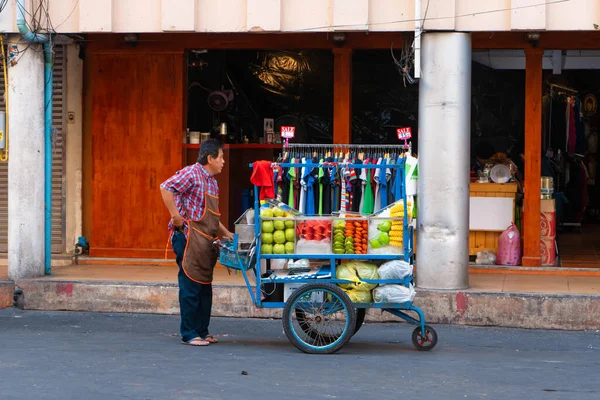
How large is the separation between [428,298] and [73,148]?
5.64m

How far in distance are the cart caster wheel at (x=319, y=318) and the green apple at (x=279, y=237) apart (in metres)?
0.46

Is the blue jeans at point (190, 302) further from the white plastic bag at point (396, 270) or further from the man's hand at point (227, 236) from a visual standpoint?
the white plastic bag at point (396, 270)

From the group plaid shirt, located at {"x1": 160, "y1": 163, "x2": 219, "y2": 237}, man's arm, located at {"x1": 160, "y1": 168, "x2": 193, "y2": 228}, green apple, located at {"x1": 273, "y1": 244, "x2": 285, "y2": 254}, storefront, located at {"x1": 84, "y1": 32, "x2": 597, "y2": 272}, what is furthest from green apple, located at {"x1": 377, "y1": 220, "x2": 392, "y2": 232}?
storefront, located at {"x1": 84, "y1": 32, "x2": 597, "y2": 272}

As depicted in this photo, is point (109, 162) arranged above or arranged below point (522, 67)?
below

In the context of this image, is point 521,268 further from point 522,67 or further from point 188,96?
point 188,96

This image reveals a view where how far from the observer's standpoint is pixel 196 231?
9117 millimetres

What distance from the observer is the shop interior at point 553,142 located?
13836 mm

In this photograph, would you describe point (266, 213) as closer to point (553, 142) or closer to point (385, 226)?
point (385, 226)

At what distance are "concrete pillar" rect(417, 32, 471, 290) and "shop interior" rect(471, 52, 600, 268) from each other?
8.87ft

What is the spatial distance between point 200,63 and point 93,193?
7.55 ft

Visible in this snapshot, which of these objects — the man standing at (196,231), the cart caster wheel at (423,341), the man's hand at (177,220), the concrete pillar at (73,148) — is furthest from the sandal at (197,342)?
the concrete pillar at (73,148)

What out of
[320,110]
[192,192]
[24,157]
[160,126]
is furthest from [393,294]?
[320,110]

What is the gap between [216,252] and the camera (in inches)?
364

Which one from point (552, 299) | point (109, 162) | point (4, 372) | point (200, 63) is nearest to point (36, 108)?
point (109, 162)
